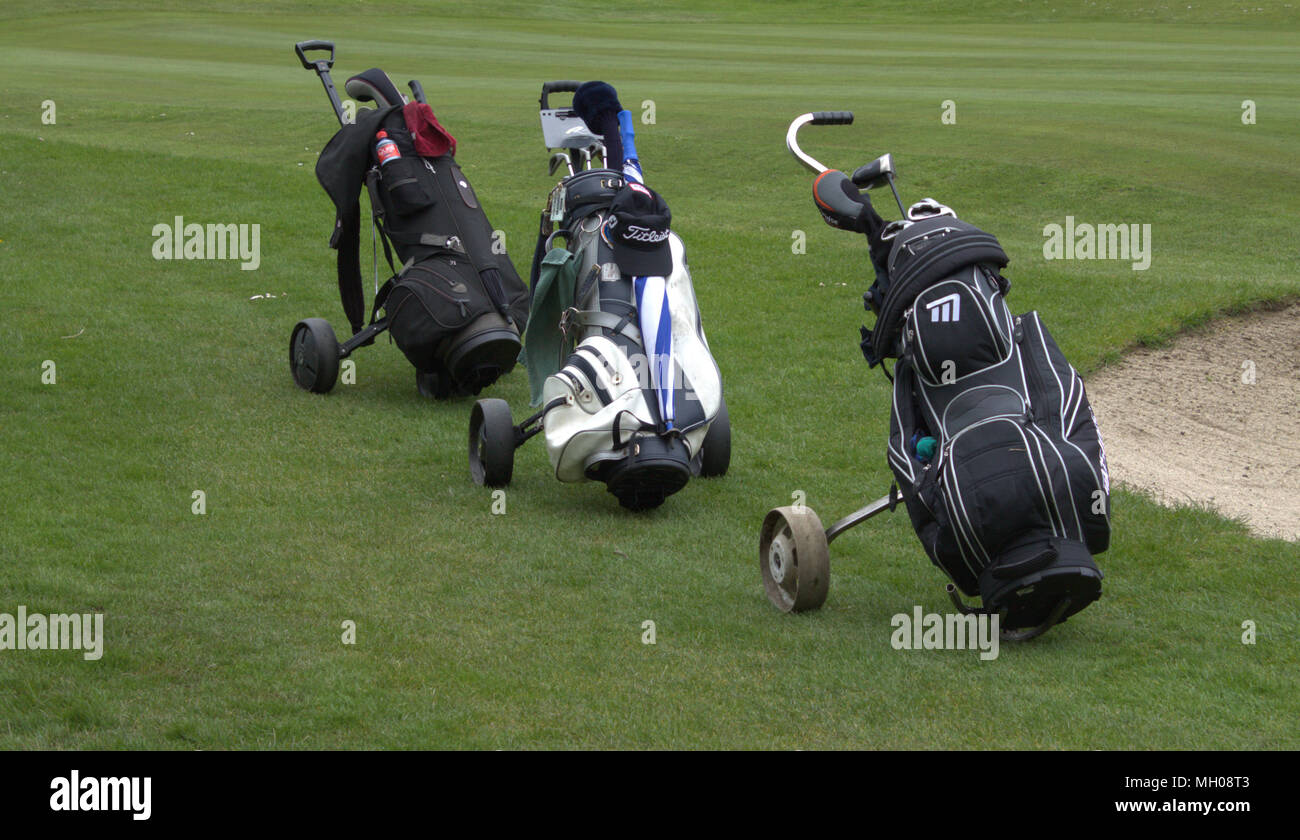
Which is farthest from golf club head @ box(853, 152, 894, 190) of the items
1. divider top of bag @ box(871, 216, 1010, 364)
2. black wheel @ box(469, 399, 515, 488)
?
black wheel @ box(469, 399, 515, 488)

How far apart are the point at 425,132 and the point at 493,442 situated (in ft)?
8.90

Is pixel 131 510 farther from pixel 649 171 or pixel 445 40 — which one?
pixel 445 40

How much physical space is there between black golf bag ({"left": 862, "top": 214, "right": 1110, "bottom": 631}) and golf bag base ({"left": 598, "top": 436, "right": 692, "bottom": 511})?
4.75ft

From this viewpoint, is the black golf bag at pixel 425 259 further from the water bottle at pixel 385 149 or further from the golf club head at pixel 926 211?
the golf club head at pixel 926 211

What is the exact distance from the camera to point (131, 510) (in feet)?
23.9

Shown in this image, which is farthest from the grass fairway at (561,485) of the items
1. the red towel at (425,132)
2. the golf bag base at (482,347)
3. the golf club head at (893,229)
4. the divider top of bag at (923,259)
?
the red towel at (425,132)

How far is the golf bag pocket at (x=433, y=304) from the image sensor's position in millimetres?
9117

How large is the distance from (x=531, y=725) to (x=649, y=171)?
12.4m

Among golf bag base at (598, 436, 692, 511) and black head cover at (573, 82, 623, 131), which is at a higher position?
black head cover at (573, 82, 623, 131)

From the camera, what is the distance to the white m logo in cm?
561

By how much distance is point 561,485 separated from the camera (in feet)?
26.6

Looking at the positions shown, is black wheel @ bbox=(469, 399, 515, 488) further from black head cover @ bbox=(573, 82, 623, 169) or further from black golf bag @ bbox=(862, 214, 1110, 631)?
black golf bag @ bbox=(862, 214, 1110, 631)

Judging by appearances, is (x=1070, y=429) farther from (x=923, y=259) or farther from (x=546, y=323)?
(x=546, y=323)

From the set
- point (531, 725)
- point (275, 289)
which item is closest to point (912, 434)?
point (531, 725)
